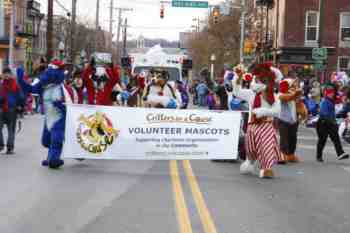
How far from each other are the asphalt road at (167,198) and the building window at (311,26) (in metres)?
33.2

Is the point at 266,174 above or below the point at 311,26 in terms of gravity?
below

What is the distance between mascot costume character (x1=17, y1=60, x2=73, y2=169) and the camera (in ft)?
40.1

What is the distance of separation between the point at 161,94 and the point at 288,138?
9.46ft

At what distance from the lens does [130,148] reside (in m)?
12.4

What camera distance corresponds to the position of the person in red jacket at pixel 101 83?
48.9ft

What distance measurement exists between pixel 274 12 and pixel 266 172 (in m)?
40.7

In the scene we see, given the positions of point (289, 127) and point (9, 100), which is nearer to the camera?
point (9, 100)

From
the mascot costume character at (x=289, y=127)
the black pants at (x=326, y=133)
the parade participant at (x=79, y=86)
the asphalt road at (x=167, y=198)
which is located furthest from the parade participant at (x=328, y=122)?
the parade participant at (x=79, y=86)

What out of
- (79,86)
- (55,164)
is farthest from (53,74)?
(79,86)

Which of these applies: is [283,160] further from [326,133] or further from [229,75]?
[229,75]

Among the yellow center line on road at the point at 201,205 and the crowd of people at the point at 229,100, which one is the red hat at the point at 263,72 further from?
the yellow center line on road at the point at 201,205

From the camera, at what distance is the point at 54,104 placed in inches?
484

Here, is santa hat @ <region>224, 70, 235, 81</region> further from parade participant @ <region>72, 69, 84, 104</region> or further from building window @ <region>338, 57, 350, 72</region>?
building window @ <region>338, 57, 350, 72</region>

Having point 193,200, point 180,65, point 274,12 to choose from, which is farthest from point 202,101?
point 193,200
